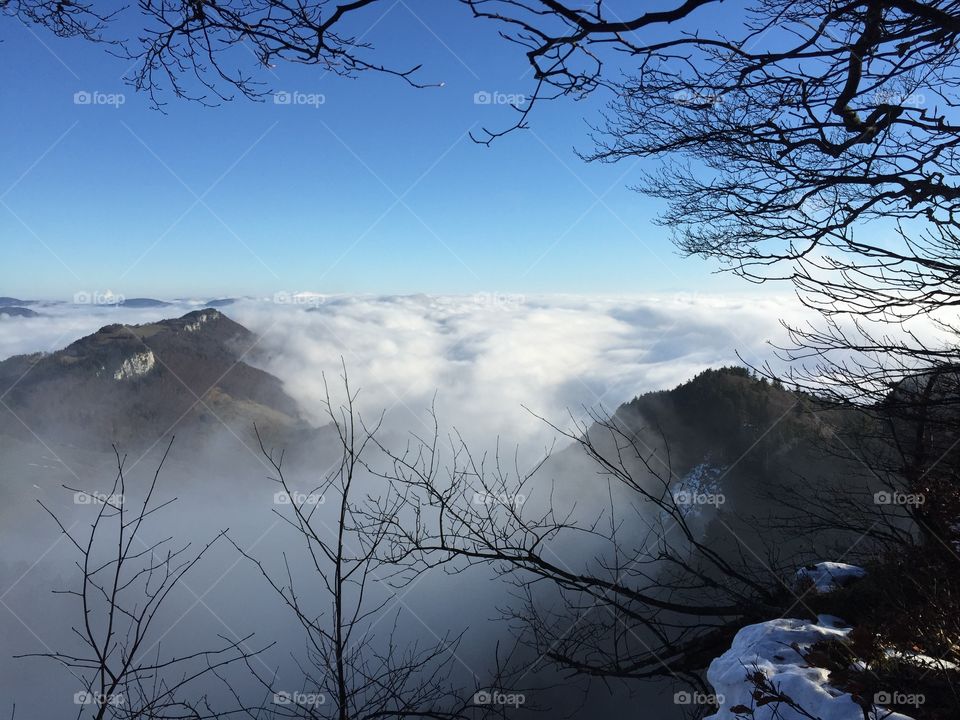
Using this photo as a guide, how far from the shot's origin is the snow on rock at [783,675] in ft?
10.3

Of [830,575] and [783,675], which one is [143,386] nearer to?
[830,575]

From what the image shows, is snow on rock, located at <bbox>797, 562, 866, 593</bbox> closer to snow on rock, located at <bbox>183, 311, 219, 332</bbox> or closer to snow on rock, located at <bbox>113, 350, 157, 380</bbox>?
snow on rock, located at <bbox>113, 350, 157, 380</bbox>

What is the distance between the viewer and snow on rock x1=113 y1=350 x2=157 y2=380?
13838 cm

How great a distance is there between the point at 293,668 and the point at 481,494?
68.4 metres

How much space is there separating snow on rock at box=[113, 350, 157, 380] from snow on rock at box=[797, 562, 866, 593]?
529 ft

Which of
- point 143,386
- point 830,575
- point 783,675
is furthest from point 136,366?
point 783,675

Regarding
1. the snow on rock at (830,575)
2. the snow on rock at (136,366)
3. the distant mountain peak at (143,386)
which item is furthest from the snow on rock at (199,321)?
the snow on rock at (830,575)

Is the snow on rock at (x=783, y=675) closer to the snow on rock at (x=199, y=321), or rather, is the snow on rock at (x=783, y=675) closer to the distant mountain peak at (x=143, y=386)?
A: the distant mountain peak at (x=143, y=386)

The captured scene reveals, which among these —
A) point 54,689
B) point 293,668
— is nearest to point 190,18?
point 293,668

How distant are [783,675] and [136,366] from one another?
165 metres

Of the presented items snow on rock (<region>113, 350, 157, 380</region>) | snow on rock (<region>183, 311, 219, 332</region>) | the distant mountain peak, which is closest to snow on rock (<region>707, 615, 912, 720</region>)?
the distant mountain peak

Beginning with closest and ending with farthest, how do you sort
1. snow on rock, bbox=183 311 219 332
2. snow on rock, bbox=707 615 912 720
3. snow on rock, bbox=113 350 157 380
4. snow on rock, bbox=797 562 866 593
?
snow on rock, bbox=707 615 912 720, snow on rock, bbox=797 562 866 593, snow on rock, bbox=113 350 157 380, snow on rock, bbox=183 311 219 332

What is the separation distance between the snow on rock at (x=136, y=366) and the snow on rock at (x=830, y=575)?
16114cm

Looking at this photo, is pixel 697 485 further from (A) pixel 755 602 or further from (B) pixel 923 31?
(B) pixel 923 31
